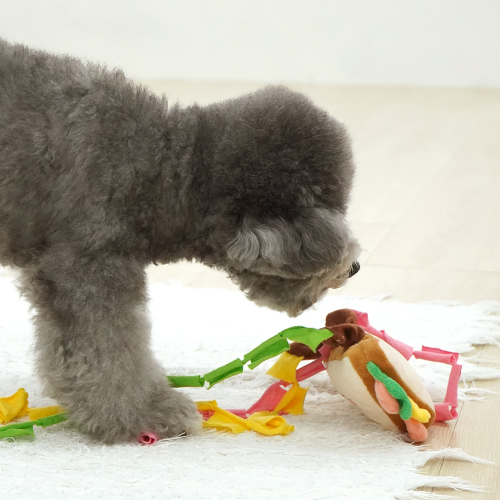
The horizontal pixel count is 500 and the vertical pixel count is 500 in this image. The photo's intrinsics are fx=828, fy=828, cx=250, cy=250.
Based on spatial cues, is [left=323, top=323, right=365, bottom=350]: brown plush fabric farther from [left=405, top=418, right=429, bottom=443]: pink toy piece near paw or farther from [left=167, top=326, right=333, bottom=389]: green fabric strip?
[left=405, top=418, right=429, bottom=443]: pink toy piece near paw

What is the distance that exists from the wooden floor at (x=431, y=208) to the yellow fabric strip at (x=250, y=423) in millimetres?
322

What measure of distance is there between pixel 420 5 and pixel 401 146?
1.69 meters

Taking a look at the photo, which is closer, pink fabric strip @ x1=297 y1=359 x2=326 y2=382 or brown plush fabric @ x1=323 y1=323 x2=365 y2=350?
brown plush fabric @ x1=323 y1=323 x2=365 y2=350

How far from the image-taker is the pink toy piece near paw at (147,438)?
5.75 ft

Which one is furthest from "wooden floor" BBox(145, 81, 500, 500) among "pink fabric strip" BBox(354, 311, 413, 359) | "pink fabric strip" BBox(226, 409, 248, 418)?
"pink fabric strip" BBox(226, 409, 248, 418)

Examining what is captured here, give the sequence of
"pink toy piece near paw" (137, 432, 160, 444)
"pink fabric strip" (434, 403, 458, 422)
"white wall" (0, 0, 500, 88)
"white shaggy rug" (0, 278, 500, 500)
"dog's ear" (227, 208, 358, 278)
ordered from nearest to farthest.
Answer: "white shaggy rug" (0, 278, 500, 500)
"dog's ear" (227, 208, 358, 278)
"pink toy piece near paw" (137, 432, 160, 444)
"pink fabric strip" (434, 403, 458, 422)
"white wall" (0, 0, 500, 88)

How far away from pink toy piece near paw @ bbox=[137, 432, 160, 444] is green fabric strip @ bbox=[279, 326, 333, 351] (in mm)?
354

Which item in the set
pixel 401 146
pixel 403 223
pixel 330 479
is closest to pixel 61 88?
pixel 330 479

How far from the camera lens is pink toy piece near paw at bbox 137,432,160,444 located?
1753 millimetres

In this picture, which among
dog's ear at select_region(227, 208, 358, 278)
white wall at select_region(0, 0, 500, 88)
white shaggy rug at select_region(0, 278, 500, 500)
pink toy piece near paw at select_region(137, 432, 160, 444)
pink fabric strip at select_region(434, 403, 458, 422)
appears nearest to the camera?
white shaggy rug at select_region(0, 278, 500, 500)

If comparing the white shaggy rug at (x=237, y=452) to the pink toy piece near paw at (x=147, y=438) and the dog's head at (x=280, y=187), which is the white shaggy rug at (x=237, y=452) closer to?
the pink toy piece near paw at (x=147, y=438)

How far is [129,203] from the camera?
1.69 m

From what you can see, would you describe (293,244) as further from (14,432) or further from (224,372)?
(14,432)

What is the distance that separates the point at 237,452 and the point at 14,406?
553mm
